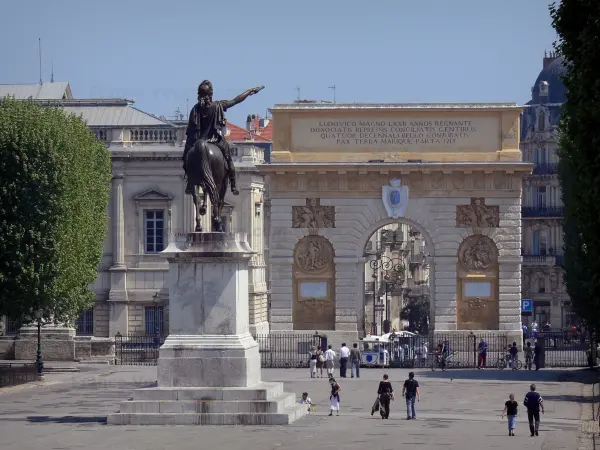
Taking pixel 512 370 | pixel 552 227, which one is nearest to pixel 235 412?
pixel 512 370

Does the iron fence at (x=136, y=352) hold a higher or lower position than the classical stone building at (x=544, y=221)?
lower

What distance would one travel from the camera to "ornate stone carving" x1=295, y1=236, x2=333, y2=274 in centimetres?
6775

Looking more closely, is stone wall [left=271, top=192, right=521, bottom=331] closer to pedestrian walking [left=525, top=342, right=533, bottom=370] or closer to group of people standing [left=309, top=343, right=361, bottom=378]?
pedestrian walking [left=525, top=342, right=533, bottom=370]

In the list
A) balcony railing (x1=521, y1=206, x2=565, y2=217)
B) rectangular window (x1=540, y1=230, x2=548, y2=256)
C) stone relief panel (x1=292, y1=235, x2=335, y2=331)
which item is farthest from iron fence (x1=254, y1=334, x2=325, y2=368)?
rectangular window (x1=540, y1=230, x2=548, y2=256)

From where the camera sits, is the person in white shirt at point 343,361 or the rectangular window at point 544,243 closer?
the person in white shirt at point 343,361

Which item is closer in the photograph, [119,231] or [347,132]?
[347,132]

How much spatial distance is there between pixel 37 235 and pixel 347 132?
55.2 feet

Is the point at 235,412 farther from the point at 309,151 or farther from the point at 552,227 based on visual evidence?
the point at 552,227

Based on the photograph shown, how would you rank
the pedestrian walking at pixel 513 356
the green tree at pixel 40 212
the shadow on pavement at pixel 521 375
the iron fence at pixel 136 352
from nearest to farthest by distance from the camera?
the green tree at pixel 40 212 → the shadow on pavement at pixel 521 375 → the pedestrian walking at pixel 513 356 → the iron fence at pixel 136 352

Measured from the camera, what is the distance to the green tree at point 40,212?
54219mm

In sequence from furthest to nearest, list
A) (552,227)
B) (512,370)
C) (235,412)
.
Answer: (552,227) → (512,370) → (235,412)

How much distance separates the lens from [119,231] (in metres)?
78.5

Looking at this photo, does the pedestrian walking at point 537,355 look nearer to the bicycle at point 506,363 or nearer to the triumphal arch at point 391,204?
the bicycle at point 506,363

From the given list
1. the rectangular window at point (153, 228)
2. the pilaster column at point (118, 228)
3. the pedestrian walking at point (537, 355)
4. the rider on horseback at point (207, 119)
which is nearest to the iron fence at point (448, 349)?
the pedestrian walking at point (537, 355)
